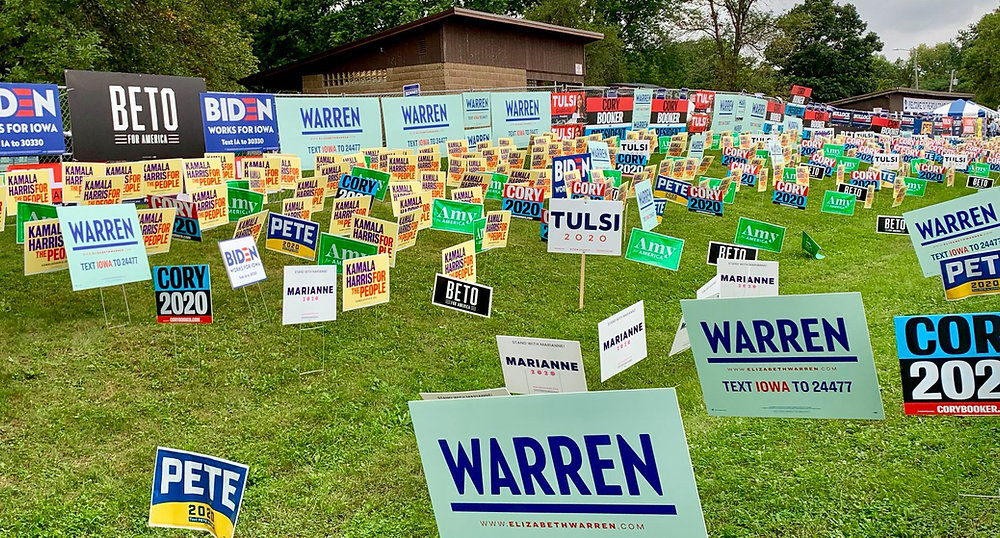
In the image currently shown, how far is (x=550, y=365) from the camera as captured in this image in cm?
512

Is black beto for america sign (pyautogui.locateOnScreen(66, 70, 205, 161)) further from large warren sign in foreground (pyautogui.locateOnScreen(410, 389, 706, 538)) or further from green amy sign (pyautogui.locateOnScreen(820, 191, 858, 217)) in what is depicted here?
green amy sign (pyautogui.locateOnScreen(820, 191, 858, 217))

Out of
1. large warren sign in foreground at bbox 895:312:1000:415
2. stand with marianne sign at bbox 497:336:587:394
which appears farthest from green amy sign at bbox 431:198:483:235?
large warren sign in foreground at bbox 895:312:1000:415

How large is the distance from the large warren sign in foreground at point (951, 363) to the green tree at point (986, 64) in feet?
227

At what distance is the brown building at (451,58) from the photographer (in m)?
27.4

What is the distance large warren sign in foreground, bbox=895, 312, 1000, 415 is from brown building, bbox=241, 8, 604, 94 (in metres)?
24.1

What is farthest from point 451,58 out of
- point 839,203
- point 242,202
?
point 242,202

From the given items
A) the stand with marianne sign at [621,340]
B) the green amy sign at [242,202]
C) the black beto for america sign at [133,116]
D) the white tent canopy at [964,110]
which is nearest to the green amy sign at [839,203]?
the green amy sign at [242,202]

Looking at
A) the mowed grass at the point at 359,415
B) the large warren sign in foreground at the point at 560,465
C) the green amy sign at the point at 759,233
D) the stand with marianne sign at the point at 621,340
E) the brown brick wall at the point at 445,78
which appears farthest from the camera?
the brown brick wall at the point at 445,78

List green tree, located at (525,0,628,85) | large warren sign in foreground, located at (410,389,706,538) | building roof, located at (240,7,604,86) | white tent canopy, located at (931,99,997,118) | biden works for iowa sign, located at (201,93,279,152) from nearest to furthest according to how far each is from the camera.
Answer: large warren sign in foreground, located at (410,389,706,538) → biden works for iowa sign, located at (201,93,279,152) → building roof, located at (240,7,604,86) → green tree, located at (525,0,628,85) → white tent canopy, located at (931,99,997,118)

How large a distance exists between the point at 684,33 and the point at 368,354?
142 ft

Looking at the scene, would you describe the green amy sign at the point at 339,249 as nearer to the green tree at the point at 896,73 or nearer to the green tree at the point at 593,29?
the green tree at the point at 593,29

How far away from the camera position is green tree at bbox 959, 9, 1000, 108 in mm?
62612

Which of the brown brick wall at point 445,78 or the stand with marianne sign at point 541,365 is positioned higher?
the brown brick wall at point 445,78

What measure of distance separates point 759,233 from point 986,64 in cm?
6590
